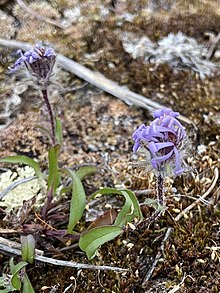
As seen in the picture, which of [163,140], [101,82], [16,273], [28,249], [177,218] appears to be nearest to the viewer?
[163,140]

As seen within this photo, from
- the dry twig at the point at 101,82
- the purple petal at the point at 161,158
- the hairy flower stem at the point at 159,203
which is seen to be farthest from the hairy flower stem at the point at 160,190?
the dry twig at the point at 101,82

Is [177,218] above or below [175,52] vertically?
below

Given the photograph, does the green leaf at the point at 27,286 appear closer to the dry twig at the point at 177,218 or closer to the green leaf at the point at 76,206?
the green leaf at the point at 76,206

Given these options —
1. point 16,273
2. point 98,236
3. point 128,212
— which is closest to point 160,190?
point 128,212

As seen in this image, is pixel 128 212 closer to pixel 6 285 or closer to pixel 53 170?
pixel 53 170

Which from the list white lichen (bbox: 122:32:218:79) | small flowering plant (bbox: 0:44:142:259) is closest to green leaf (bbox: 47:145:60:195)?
small flowering plant (bbox: 0:44:142:259)

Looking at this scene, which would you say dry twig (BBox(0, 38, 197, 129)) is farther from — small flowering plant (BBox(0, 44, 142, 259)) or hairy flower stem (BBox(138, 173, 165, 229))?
hairy flower stem (BBox(138, 173, 165, 229))
